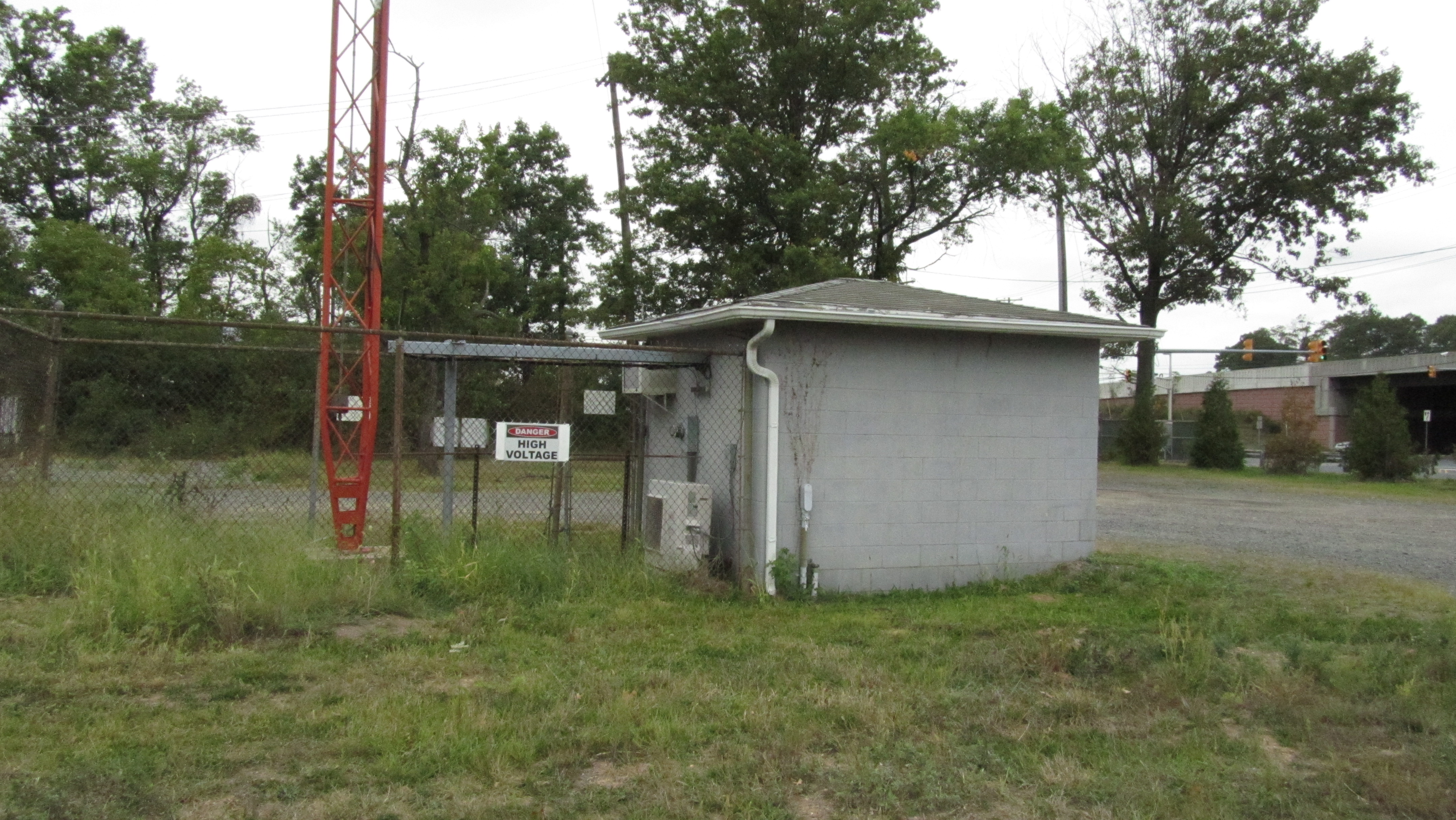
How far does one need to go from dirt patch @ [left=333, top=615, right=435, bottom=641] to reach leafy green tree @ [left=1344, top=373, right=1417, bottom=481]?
28.0 meters

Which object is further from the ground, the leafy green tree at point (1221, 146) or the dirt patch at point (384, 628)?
the leafy green tree at point (1221, 146)

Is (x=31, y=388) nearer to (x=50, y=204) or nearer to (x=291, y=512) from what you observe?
(x=291, y=512)

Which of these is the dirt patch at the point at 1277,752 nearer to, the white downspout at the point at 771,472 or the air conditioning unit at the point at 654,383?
the white downspout at the point at 771,472

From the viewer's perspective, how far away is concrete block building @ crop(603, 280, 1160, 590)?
26.7ft

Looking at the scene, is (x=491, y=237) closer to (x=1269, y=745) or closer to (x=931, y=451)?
(x=931, y=451)

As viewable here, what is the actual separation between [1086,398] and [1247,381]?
5275cm

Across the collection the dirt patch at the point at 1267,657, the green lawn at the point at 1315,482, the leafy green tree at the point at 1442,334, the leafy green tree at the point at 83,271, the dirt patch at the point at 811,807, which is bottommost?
the dirt patch at the point at 811,807

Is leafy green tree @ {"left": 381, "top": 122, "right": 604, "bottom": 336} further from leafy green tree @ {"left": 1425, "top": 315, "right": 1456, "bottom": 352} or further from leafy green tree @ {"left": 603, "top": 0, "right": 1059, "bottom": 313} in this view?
leafy green tree @ {"left": 1425, "top": 315, "right": 1456, "bottom": 352}

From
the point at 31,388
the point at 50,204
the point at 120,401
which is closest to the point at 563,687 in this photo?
the point at 31,388

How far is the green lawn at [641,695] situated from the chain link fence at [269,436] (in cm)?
81

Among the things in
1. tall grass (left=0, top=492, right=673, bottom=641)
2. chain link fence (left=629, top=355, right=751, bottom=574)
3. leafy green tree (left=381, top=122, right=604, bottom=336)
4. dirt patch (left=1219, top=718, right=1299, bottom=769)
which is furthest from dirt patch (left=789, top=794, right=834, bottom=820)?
leafy green tree (left=381, top=122, right=604, bottom=336)

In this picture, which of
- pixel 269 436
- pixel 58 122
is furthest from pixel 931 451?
pixel 58 122

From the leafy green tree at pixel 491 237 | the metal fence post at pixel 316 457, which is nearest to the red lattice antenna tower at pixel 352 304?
the metal fence post at pixel 316 457

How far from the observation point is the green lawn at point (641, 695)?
155 inches
